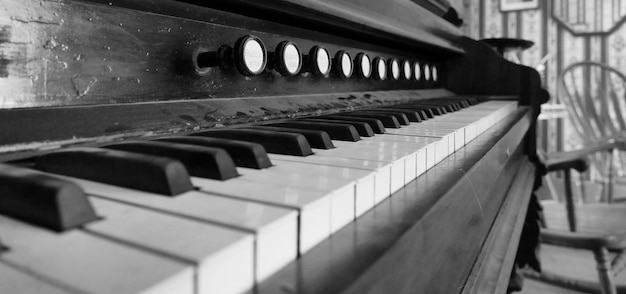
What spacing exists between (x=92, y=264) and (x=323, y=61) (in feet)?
2.97

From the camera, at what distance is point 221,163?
463mm

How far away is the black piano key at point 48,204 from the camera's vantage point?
1.05 ft

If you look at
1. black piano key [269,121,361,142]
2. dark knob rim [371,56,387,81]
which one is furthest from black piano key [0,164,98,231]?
dark knob rim [371,56,387,81]

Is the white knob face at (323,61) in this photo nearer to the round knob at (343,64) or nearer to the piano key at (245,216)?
the round knob at (343,64)

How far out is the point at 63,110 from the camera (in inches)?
23.5

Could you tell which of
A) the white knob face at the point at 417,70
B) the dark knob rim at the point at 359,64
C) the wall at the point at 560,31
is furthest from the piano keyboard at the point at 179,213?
the wall at the point at 560,31

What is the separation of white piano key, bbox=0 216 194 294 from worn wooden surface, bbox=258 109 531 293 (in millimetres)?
73

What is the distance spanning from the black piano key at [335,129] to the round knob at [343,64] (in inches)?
17.1

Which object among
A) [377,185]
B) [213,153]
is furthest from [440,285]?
[213,153]

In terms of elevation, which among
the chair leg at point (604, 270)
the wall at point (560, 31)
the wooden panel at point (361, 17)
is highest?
the wall at point (560, 31)

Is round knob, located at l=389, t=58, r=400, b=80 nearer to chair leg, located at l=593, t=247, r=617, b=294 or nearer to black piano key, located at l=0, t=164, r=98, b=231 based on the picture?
chair leg, located at l=593, t=247, r=617, b=294

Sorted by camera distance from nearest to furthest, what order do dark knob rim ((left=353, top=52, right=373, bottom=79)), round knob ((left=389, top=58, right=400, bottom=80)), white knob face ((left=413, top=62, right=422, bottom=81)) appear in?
dark knob rim ((left=353, top=52, right=373, bottom=79)) < round knob ((left=389, top=58, right=400, bottom=80)) < white knob face ((left=413, top=62, right=422, bottom=81))

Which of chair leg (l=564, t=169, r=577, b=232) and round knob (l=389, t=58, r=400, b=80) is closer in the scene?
round knob (l=389, t=58, r=400, b=80)

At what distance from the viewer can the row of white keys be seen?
1.01 feet
